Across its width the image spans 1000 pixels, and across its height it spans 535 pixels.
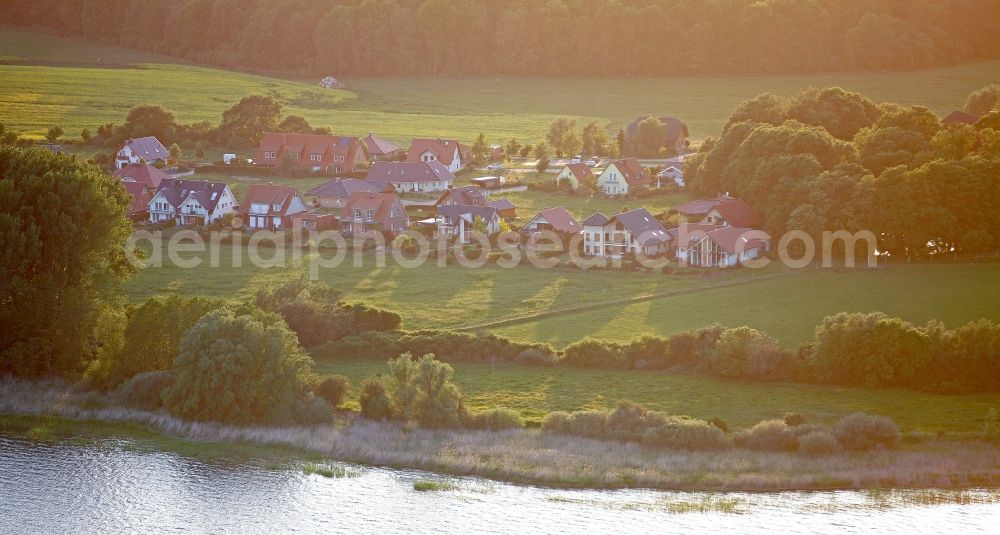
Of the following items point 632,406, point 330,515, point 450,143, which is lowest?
point 330,515

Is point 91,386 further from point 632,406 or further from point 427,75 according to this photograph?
point 427,75

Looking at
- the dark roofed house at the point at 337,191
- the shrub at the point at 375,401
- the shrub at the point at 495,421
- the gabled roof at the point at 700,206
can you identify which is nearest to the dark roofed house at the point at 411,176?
the dark roofed house at the point at 337,191

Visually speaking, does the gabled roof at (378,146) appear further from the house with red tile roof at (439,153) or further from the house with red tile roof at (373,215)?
the house with red tile roof at (373,215)

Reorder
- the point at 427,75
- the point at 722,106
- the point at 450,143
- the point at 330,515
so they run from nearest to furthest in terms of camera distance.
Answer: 1. the point at 330,515
2. the point at 450,143
3. the point at 722,106
4. the point at 427,75

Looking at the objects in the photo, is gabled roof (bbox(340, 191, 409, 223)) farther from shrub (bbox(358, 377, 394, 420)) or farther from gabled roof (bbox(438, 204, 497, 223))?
shrub (bbox(358, 377, 394, 420))

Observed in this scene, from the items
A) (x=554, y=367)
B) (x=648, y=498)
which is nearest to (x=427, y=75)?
(x=554, y=367)

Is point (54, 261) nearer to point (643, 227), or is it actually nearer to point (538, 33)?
point (643, 227)
